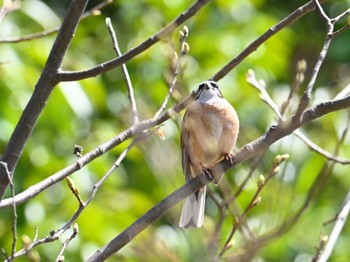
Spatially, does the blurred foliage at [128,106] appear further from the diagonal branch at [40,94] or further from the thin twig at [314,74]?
the diagonal branch at [40,94]

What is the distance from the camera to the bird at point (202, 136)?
347 centimetres

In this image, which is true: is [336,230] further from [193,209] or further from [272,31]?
[193,209]

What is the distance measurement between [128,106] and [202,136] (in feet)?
1.86

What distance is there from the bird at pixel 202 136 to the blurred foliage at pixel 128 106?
12cm

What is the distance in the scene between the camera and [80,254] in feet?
14.3

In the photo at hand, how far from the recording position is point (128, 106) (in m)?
3.98

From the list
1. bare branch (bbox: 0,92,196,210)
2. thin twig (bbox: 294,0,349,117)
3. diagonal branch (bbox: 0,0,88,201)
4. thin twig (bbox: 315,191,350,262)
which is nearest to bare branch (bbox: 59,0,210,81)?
diagonal branch (bbox: 0,0,88,201)

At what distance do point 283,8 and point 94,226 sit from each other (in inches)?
144

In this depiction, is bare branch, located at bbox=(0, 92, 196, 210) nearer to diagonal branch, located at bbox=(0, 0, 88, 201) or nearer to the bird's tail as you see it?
diagonal branch, located at bbox=(0, 0, 88, 201)

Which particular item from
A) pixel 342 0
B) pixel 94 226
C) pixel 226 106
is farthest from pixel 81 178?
pixel 342 0

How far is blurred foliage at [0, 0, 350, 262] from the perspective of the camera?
4.50m

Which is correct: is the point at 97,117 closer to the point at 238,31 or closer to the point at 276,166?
the point at 238,31

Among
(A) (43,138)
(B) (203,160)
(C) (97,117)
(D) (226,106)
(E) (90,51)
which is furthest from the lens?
(E) (90,51)

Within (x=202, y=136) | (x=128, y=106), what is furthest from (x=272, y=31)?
(x=128, y=106)
